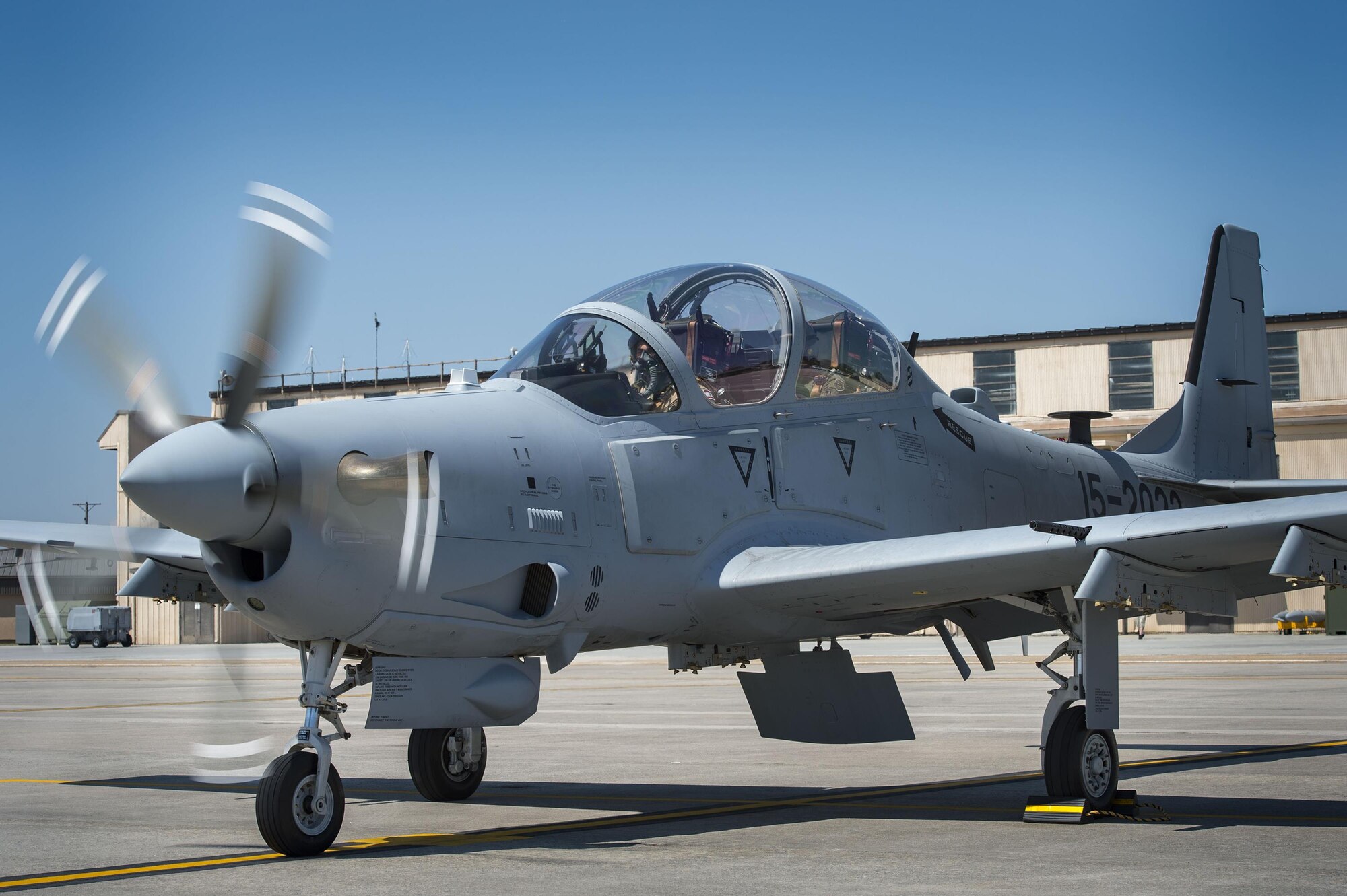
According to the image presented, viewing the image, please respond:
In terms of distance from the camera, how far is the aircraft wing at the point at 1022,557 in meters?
9.17

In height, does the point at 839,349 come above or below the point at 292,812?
above

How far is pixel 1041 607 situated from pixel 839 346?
2616mm

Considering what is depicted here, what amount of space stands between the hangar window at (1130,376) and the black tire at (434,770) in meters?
46.9

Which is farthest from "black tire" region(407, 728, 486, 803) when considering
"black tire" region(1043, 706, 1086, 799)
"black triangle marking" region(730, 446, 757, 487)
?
"black tire" region(1043, 706, 1086, 799)

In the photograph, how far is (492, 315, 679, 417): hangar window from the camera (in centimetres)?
1029

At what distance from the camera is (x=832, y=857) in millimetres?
8109

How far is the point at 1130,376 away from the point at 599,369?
48.2 metres

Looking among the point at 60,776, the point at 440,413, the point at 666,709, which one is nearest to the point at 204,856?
the point at 440,413

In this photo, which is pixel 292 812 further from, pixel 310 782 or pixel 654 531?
pixel 654 531

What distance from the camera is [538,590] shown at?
9344 millimetres

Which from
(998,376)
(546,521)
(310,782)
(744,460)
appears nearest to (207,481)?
(310,782)

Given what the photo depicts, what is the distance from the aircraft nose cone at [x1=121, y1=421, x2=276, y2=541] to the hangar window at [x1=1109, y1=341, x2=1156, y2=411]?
5032 cm

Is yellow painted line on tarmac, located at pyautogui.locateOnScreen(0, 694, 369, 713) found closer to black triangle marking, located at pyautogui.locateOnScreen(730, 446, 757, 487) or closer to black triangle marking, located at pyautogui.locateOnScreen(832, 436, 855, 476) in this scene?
black triangle marking, located at pyautogui.locateOnScreen(832, 436, 855, 476)

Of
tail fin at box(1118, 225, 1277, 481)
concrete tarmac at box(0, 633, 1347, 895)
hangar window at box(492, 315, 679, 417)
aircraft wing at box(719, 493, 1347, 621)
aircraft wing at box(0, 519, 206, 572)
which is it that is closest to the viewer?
concrete tarmac at box(0, 633, 1347, 895)
